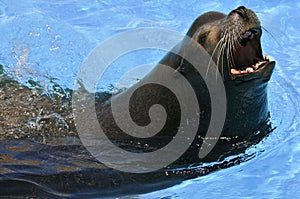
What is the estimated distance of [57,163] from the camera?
468cm

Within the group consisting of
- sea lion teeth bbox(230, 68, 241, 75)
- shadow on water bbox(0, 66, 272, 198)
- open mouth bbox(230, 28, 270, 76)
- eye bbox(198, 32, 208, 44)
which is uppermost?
eye bbox(198, 32, 208, 44)

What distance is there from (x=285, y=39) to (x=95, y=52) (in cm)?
264

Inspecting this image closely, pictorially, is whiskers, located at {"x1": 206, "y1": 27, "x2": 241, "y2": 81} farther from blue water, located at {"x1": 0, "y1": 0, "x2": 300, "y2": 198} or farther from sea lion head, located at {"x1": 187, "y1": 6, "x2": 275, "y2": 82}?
blue water, located at {"x1": 0, "y1": 0, "x2": 300, "y2": 198}

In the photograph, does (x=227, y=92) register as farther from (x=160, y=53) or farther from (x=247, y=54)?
(x=160, y=53)

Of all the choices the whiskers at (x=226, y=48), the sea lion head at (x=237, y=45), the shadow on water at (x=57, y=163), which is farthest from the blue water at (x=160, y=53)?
the whiskers at (x=226, y=48)

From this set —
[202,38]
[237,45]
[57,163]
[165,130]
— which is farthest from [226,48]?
[57,163]

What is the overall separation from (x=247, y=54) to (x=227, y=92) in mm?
322

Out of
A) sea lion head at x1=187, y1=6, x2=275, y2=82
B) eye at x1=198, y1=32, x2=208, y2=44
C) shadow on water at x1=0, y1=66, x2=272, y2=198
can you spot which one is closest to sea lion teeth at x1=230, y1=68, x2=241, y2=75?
sea lion head at x1=187, y1=6, x2=275, y2=82

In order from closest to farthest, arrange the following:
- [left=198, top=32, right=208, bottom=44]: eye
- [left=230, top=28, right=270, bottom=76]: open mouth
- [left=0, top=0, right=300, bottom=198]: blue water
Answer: [left=230, top=28, right=270, bottom=76]: open mouth
[left=198, top=32, right=208, bottom=44]: eye
[left=0, top=0, right=300, bottom=198]: blue water

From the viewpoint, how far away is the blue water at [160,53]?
217 inches

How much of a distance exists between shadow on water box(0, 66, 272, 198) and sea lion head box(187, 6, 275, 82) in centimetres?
66

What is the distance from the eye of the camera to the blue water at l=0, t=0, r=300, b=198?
550 centimetres

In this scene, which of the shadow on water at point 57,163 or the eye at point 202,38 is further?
the eye at point 202,38

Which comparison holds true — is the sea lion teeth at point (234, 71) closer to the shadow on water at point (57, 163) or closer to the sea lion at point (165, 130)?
the sea lion at point (165, 130)
